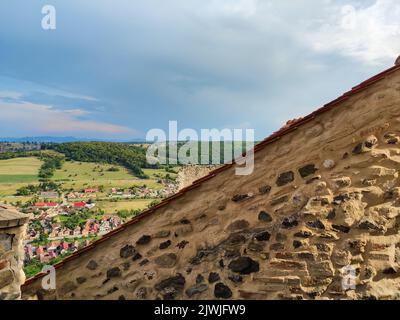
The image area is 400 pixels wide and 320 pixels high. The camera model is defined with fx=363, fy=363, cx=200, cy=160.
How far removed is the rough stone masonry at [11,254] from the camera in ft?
10.8

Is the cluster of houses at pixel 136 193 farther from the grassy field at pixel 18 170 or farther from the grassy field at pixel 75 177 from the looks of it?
the grassy field at pixel 18 170

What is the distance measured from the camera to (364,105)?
3.64 metres

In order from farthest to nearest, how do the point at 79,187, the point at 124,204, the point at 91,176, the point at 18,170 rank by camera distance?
the point at 79,187, the point at 91,176, the point at 18,170, the point at 124,204

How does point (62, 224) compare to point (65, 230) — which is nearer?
point (65, 230)

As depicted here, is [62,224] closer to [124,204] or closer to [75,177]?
[124,204]

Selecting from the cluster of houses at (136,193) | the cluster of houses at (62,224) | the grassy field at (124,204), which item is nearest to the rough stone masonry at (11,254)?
the cluster of houses at (62,224)

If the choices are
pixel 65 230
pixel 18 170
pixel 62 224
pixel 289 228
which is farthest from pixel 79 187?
pixel 289 228

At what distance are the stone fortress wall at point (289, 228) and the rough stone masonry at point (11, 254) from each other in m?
0.91

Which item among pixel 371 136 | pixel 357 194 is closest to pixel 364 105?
pixel 371 136

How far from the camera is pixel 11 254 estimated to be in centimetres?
339

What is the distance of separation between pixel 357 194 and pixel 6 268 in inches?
131

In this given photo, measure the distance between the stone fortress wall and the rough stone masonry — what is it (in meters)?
0.91

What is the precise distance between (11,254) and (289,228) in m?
2.66
